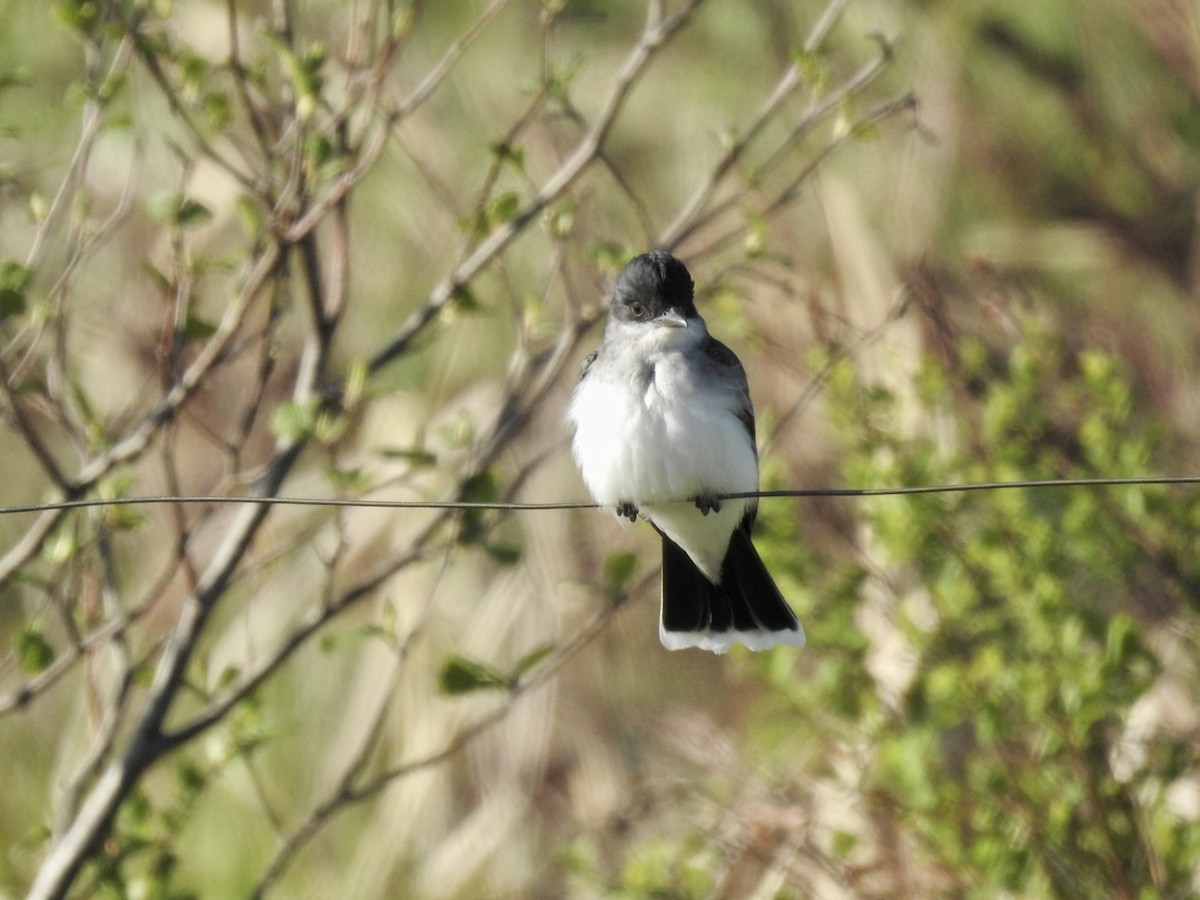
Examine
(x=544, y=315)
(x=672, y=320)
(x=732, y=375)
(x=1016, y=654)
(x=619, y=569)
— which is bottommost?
(x=1016, y=654)

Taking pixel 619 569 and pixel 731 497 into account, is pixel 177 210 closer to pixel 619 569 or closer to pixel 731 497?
pixel 619 569

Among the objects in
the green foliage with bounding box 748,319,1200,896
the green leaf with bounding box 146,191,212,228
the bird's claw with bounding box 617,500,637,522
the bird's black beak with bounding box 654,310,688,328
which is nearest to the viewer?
the green leaf with bounding box 146,191,212,228

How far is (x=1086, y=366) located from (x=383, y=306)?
3.02 meters

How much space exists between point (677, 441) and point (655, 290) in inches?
12.1

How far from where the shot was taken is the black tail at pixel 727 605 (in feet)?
12.2

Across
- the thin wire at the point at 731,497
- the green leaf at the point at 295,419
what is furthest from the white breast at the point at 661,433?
the thin wire at the point at 731,497

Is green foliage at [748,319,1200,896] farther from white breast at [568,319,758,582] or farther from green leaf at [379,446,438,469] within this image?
green leaf at [379,446,438,469]

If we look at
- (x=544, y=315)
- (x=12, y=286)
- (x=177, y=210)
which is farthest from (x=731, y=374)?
(x=544, y=315)

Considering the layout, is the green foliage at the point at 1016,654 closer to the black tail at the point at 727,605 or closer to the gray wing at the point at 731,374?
the black tail at the point at 727,605

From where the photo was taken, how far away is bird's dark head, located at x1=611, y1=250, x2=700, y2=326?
11.5 feet

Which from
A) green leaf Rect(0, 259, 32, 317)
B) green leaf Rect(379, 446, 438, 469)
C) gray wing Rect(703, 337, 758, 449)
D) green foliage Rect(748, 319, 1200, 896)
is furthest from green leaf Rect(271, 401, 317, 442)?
green foliage Rect(748, 319, 1200, 896)

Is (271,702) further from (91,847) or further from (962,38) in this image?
(962,38)

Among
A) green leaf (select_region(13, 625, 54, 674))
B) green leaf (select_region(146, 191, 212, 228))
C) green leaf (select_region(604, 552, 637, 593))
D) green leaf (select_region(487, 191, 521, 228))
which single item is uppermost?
green leaf (select_region(146, 191, 212, 228))

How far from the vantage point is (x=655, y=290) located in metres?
3.55
